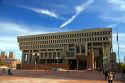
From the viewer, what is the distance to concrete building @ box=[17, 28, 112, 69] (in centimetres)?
13962

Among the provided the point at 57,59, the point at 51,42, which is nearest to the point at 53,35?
the point at 51,42

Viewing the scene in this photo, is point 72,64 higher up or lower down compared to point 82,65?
higher up

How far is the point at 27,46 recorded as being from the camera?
164750 millimetres


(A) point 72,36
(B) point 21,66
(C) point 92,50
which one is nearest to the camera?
(C) point 92,50

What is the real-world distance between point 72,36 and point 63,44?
7106 mm

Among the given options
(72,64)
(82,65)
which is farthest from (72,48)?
(82,65)

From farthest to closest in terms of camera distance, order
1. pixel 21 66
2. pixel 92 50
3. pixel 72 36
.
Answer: pixel 21 66
pixel 72 36
pixel 92 50

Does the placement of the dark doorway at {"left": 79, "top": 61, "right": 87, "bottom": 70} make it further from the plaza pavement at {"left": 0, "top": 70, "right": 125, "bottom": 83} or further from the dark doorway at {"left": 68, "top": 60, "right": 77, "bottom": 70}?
the plaza pavement at {"left": 0, "top": 70, "right": 125, "bottom": 83}

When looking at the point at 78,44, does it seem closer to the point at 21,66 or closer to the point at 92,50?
the point at 92,50

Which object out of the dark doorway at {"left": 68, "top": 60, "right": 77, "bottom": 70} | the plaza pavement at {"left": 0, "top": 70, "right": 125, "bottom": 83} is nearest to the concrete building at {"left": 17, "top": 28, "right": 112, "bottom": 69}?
the dark doorway at {"left": 68, "top": 60, "right": 77, "bottom": 70}

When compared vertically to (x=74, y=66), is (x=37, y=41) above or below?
above

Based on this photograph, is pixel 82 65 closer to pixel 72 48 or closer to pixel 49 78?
pixel 72 48

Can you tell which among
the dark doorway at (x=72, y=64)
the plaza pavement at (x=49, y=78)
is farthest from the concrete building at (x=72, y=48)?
the plaza pavement at (x=49, y=78)

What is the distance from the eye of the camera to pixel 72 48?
147500 millimetres
